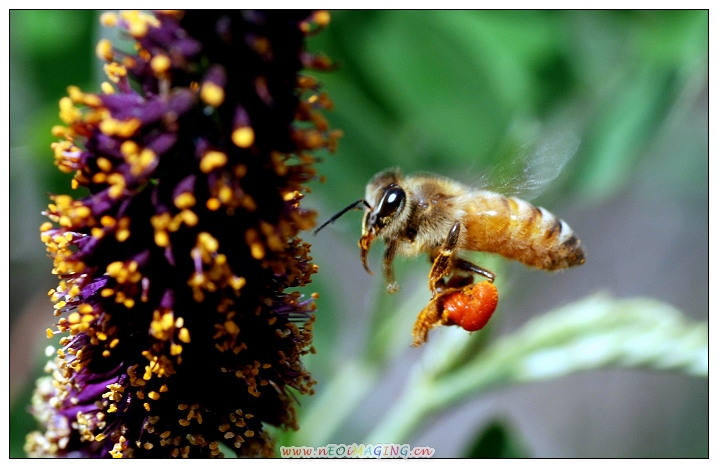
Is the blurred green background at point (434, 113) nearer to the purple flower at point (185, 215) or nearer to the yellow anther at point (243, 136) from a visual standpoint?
the purple flower at point (185, 215)

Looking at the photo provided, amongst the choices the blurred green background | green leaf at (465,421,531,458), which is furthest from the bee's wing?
green leaf at (465,421,531,458)

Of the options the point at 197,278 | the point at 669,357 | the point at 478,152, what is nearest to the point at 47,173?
the point at 197,278

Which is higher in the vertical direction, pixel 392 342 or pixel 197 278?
pixel 197 278

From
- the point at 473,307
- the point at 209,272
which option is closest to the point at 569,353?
the point at 473,307

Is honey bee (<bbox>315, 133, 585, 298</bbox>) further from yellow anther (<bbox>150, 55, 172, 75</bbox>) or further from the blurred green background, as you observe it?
yellow anther (<bbox>150, 55, 172, 75</bbox>)

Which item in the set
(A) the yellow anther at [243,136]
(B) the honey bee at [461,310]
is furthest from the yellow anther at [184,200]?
(B) the honey bee at [461,310]
